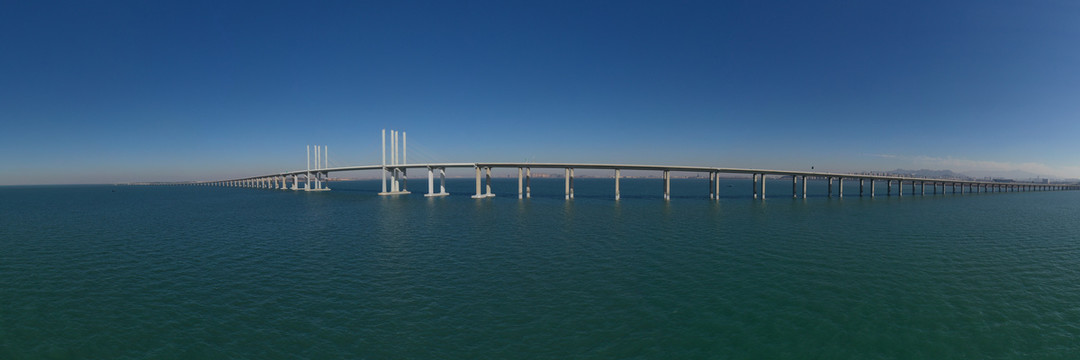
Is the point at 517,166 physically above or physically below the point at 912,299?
above

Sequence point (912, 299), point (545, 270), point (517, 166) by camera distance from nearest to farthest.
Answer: point (912, 299), point (545, 270), point (517, 166)

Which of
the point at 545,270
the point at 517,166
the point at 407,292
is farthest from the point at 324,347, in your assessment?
Result: the point at 517,166

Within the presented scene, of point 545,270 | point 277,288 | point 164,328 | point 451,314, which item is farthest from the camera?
point 545,270

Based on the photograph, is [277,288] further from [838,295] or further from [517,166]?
[517,166]

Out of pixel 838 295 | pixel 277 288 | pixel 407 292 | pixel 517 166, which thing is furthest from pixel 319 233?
pixel 517 166

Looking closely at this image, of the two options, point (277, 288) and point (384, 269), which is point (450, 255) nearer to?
point (384, 269)

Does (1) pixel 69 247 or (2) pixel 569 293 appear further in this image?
(1) pixel 69 247
